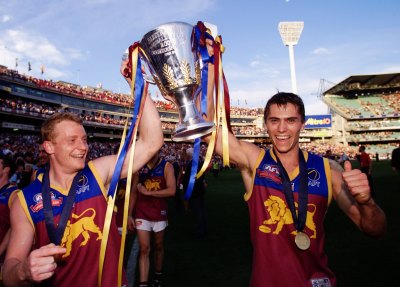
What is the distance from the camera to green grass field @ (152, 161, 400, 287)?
4.54m

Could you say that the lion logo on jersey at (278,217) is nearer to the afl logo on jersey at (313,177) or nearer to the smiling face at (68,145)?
the afl logo on jersey at (313,177)

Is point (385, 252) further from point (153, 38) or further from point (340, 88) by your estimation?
point (340, 88)

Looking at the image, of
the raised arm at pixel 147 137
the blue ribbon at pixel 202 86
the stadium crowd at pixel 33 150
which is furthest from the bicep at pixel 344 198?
the stadium crowd at pixel 33 150

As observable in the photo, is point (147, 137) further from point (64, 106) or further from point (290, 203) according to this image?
point (64, 106)

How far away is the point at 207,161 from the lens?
2139 mm

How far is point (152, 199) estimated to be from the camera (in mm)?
5152

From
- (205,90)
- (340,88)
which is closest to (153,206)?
(205,90)

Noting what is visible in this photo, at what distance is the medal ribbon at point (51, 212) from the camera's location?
7.06ft

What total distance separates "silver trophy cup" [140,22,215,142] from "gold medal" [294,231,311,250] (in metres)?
1.03

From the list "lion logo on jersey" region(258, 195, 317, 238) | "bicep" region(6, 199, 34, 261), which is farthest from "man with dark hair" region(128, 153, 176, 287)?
"lion logo on jersey" region(258, 195, 317, 238)

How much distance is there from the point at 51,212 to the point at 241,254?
4263 mm

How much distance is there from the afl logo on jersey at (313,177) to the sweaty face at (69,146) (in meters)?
1.78

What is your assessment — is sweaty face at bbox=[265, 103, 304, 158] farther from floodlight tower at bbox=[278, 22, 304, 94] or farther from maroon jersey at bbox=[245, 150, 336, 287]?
floodlight tower at bbox=[278, 22, 304, 94]

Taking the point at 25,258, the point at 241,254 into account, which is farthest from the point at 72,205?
the point at 241,254
